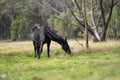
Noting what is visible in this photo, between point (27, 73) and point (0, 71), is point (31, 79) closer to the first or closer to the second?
point (27, 73)

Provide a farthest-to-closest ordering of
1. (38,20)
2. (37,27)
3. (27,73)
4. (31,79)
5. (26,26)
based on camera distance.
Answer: (38,20) → (26,26) → (37,27) → (27,73) → (31,79)

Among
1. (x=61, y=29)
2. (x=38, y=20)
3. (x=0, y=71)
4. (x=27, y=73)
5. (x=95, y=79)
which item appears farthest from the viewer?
(x=38, y=20)

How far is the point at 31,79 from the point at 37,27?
30.1 ft

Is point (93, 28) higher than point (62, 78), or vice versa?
point (62, 78)

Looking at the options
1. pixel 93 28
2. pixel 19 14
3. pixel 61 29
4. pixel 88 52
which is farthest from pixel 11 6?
pixel 88 52

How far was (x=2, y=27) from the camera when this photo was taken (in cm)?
8706

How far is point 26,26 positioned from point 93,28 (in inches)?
1455

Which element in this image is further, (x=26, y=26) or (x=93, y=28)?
(x=26, y=26)

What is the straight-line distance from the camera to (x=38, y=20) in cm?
7812

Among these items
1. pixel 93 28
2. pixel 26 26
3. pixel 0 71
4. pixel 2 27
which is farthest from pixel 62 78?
pixel 2 27

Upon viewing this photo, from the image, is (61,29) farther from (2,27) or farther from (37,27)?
(37,27)

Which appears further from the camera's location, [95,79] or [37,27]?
[37,27]

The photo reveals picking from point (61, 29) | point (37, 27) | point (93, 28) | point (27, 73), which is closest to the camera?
point (27, 73)

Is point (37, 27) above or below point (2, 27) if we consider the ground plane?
above
